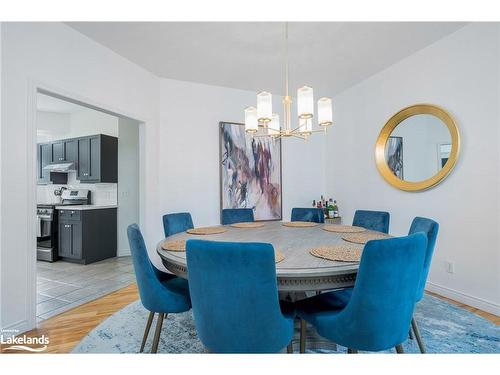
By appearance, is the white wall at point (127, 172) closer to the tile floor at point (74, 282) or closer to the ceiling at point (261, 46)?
the tile floor at point (74, 282)

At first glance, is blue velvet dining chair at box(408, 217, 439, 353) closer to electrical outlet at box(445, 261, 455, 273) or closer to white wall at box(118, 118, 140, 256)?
electrical outlet at box(445, 261, 455, 273)

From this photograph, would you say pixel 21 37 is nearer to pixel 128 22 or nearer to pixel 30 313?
pixel 128 22

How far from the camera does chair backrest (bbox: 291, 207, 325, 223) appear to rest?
308cm

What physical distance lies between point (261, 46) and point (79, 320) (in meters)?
3.06

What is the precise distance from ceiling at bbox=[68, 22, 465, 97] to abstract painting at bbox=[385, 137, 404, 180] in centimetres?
93

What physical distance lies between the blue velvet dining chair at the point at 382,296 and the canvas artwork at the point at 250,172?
2.66 meters

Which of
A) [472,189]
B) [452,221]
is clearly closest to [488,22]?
[472,189]

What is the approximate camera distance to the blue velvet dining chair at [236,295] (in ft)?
3.52

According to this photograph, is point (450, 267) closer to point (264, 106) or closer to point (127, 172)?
point (264, 106)

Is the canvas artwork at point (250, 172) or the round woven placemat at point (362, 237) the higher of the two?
the canvas artwork at point (250, 172)

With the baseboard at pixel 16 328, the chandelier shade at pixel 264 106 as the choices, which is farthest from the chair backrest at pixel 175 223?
the chandelier shade at pixel 264 106

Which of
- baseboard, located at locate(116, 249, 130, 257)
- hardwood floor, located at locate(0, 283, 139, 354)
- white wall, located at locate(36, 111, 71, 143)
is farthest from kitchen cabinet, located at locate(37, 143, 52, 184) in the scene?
hardwood floor, located at locate(0, 283, 139, 354)

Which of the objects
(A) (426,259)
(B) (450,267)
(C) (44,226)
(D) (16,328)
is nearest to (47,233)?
(C) (44,226)

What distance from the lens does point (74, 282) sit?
3.09 m
